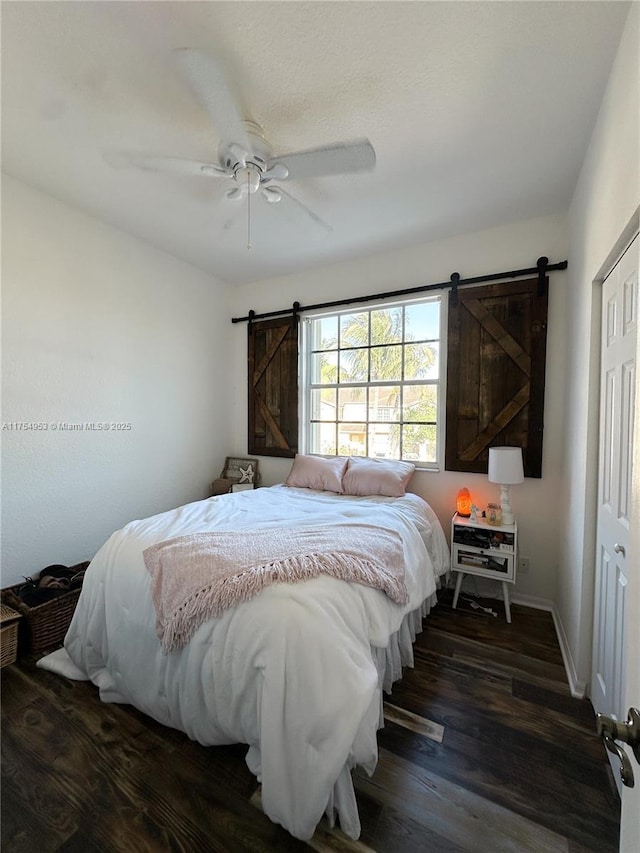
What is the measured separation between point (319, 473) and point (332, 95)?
243cm

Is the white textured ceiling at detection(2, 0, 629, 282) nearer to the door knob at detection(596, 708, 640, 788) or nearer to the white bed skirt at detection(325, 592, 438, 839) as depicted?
the door knob at detection(596, 708, 640, 788)

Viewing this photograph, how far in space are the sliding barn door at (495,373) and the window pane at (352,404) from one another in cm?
81

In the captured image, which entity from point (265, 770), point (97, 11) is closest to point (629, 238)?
point (97, 11)

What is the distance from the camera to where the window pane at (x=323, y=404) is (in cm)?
353

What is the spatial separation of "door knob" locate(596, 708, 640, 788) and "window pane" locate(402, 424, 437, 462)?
249 centimetres

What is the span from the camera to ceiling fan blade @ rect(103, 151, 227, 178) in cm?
161

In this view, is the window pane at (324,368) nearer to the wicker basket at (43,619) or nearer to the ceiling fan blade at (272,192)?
the ceiling fan blade at (272,192)

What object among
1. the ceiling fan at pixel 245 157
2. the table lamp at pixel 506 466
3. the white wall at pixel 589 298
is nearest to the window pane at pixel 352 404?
the table lamp at pixel 506 466

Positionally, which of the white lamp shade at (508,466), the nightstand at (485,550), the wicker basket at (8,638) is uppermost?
the white lamp shade at (508,466)

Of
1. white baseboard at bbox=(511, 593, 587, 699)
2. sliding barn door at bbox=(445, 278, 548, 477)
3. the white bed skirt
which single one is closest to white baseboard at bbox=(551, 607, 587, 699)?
white baseboard at bbox=(511, 593, 587, 699)

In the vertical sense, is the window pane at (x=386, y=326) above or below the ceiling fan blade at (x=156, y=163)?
below

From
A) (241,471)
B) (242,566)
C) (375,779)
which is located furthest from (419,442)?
(375,779)

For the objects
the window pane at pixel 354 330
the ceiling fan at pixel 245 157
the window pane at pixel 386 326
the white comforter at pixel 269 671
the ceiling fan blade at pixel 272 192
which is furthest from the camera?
the window pane at pixel 354 330

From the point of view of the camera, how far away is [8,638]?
1.92 m
